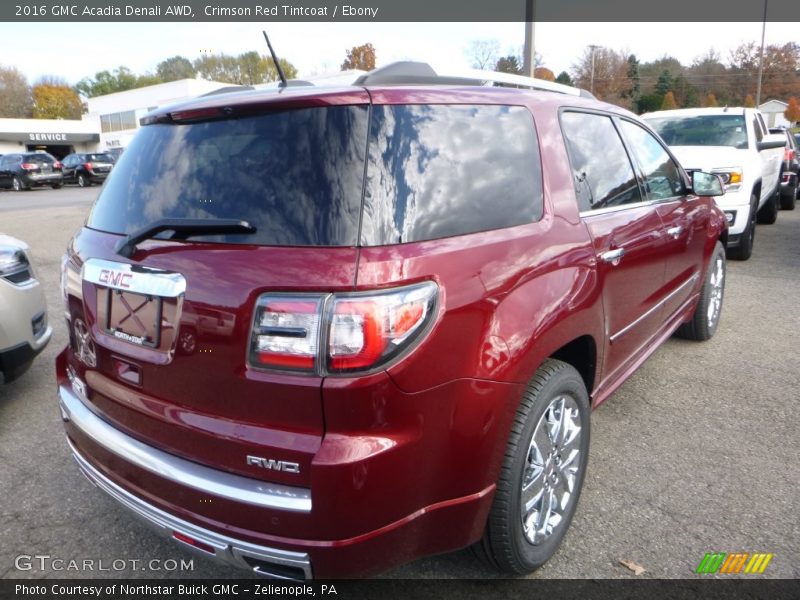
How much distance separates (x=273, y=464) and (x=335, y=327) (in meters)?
0.45

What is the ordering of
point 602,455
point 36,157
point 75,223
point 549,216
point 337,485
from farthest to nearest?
point 36,157
point 75,223
point 602,455
point 549,216
point 337,485

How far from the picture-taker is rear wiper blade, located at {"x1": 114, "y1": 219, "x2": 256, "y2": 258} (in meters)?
1.89

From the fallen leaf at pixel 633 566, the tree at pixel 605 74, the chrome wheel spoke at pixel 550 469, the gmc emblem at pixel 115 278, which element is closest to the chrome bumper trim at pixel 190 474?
the gmc emblem at pixel 115 278

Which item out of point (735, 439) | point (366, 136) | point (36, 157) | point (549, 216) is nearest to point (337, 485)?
point (366, 136)

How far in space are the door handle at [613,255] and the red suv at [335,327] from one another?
0.71ft

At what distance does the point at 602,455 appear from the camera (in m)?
3.25

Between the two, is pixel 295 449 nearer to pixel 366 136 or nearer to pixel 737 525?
pixel 366 136

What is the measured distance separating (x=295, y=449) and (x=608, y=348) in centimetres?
171

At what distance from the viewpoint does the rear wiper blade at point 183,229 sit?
74.2 inches

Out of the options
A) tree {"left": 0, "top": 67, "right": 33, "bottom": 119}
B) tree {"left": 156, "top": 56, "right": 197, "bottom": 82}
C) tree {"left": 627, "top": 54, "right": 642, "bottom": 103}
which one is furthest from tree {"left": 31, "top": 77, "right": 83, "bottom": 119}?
tree {"left": 627, "top": 54, "right": 642, "bottom": 103}

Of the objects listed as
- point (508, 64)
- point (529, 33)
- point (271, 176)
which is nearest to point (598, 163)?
point (271, 176)

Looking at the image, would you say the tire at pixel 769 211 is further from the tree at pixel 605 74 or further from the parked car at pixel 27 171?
the tree at pixel 605 74

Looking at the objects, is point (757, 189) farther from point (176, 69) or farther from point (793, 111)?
point (176, 69)

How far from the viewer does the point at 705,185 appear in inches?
161
